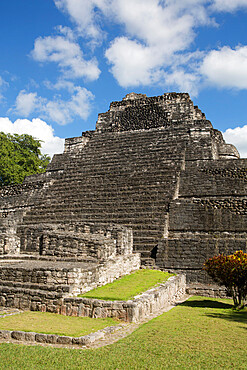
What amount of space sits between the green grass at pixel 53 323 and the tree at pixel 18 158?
22.1m

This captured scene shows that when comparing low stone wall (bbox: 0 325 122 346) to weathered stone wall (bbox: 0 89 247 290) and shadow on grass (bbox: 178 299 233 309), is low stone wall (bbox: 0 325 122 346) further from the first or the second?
weathered stone wall (bbox: 0 89 247 290)

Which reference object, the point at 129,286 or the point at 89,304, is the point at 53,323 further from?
the point at 129,286

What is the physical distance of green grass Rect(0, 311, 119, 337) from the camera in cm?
570

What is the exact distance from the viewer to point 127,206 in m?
14.7

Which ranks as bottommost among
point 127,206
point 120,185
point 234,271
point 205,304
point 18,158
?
point 205,304

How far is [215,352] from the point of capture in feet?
16.1

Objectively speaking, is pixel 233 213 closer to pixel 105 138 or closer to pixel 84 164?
pixel 84 164

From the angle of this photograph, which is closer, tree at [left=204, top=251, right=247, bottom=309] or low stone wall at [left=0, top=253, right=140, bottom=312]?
low stone wall at [left=0, top=253, right=140, bottom=312]

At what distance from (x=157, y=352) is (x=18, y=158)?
26.5 metres

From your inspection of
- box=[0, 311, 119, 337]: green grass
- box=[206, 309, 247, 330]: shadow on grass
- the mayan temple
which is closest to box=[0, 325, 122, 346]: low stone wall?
box=[0, 311, 119, 337]: green grass

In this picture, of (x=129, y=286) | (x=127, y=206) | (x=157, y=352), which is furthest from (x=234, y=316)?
(x=127, y=206)

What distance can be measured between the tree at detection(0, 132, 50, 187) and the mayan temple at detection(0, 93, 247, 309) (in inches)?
296

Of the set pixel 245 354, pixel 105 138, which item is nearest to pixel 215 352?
pixel 245 354

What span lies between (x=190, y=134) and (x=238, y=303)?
498 inches
